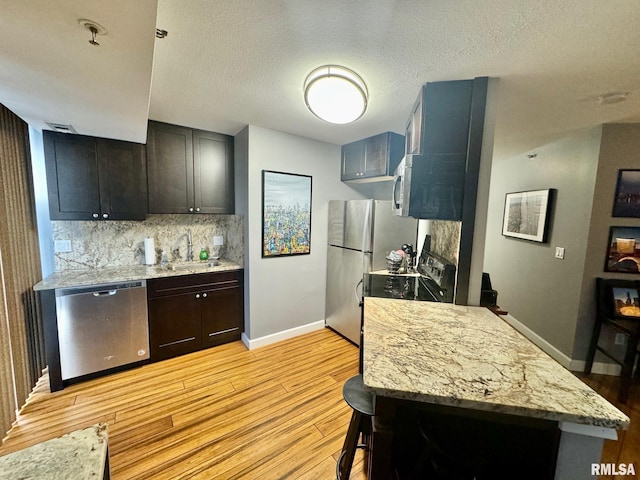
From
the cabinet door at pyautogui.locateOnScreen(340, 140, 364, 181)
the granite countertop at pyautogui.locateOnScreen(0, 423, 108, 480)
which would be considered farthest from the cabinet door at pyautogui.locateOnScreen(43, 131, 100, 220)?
the cabinet door at pyautogui.locateOnScreen(340, 140, 364, 181)

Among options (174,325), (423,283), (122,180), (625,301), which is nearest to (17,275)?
(122,180)

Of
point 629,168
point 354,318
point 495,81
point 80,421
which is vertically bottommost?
point 80,421

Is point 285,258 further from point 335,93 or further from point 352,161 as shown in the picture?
point 335,93

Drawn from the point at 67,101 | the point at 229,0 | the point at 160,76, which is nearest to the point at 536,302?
the point at 229,0

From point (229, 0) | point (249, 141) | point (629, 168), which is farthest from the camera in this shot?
point (249, 141)

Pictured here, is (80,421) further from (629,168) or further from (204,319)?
(629,168)

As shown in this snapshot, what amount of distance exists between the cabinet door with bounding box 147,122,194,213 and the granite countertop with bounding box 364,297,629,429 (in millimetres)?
2457

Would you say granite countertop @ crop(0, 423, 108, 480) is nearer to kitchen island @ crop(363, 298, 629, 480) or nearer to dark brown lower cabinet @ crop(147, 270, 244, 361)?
kitchen island @ crop(363, 298, 629, 480)

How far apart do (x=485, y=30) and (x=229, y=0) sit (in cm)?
116

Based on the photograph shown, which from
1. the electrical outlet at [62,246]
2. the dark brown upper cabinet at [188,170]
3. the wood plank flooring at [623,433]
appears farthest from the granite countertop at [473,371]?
the electrical outlet at [62,246]

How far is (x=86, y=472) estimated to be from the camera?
0.67 m

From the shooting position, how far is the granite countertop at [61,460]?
655 mm

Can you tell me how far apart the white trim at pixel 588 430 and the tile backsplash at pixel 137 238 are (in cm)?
288

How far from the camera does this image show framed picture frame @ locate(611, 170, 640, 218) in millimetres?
2345
